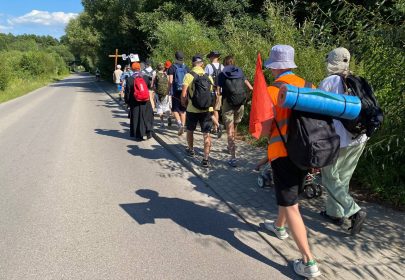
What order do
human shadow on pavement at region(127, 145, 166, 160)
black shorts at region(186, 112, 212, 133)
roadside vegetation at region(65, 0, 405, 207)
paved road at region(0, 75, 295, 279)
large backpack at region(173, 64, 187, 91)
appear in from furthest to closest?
large backpack at region(173, 64, 187, 91) < human shadow on pavement at region(127, 145, 166, 160) < black shorts at region(186, 112, 212, 133) < roadside vegetation at region(65, 0, 405, 207) < paved road at region(0, 75, 295, 279)

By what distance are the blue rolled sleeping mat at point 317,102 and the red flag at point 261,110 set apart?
0.28 meters

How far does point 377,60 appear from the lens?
170 inches

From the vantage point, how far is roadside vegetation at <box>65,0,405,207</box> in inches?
170

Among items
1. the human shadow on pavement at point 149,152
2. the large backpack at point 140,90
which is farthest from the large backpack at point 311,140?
the large backpack at point 140,90

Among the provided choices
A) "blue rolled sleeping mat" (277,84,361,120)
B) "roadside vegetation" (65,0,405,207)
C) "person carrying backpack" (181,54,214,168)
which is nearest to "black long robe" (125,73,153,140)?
"roadside vegetation" (65,0,405,207)

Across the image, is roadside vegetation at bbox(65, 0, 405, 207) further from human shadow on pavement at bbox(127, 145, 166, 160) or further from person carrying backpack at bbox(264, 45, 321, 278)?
human shadow on pavement at bbox(127, 145, 166, 160)

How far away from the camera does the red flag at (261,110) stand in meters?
→ 3.13

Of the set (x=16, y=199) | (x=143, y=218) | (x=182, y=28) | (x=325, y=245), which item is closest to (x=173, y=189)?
(x=143, y=218)

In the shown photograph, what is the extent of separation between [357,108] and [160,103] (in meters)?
8.20

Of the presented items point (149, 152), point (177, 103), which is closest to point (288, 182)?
point (149, 152)

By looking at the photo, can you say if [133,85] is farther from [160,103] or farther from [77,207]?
[77,207]

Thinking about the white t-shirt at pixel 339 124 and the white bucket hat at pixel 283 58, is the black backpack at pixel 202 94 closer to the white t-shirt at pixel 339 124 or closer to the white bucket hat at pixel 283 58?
the white t-shirt at pixel 339 124

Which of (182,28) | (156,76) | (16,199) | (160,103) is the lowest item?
(16,199)

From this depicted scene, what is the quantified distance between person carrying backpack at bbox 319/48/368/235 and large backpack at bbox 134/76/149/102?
19.2 feet
